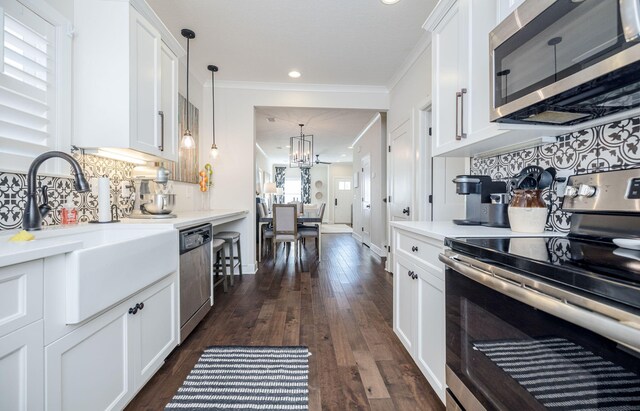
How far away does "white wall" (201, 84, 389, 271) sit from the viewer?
3.82 meters

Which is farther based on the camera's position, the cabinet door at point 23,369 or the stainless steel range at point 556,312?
the cabinet door at point 23,369

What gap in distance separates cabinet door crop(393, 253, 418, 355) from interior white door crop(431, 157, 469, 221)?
121 centimetres

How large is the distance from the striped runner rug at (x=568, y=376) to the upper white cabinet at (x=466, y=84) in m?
0.94

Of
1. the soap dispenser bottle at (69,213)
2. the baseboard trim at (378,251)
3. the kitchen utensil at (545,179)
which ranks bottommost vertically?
the baseboard trim at (378,251)

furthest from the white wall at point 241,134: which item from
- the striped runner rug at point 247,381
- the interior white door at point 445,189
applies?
the striped runner rug at point 247,381

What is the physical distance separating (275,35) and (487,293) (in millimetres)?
2857

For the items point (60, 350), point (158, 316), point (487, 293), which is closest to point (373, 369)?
point (487, 293)

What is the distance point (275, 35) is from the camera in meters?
2.69

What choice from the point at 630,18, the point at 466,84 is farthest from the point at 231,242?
the point at 630,18

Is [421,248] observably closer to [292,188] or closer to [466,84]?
[466,84]

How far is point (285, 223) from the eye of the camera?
4.36 m

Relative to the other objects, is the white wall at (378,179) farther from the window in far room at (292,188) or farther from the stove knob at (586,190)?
the window in far room at (292,188)

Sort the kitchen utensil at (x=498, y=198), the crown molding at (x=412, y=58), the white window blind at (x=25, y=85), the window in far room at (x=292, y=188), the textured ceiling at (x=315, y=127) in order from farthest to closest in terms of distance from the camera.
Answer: the window in far room at (x=292, y=188) < the textured ceiling at (x=315, y=127) < the crown molding at (x=412, y=58) < the kitchen utensil at (x=498, y=198) < the white window blind at (x=25, y=85)

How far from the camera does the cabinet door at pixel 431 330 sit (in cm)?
130
